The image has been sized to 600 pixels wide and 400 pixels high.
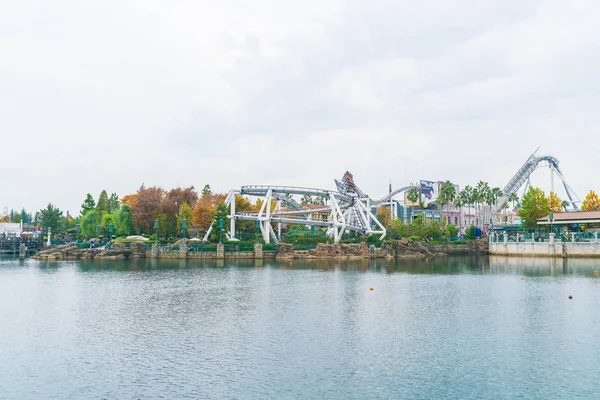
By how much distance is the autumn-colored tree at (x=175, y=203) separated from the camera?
364 ft

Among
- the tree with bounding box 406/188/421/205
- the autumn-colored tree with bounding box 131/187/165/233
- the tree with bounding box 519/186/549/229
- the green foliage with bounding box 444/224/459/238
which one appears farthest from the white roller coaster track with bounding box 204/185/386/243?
the tree with bounding box 406/188/421/205

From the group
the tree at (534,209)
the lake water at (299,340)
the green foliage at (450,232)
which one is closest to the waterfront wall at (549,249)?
the tree at (534,209)

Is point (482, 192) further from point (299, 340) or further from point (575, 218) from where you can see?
point (299, 340)

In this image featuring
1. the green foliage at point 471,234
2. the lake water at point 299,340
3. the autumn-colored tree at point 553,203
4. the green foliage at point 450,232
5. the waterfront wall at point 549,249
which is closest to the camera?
the lake water at point 299,340

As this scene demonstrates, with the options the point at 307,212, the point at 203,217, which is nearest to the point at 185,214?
the point at 203,217

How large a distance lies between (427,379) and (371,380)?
2.47m

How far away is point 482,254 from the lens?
112562 millimetres

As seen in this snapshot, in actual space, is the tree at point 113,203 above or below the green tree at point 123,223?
above

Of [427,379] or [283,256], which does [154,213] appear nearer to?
[283,256]

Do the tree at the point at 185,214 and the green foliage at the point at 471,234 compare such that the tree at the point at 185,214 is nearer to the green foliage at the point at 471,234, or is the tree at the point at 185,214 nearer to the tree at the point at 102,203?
the tree at the point at 102,203

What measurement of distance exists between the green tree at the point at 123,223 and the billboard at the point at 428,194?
3511 inches

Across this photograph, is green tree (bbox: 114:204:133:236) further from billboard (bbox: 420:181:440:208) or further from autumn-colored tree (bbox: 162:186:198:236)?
billboard (bbox: 420:181:440:208)

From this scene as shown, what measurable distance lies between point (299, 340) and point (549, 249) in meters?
81.3

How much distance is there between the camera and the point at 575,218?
98.1m
